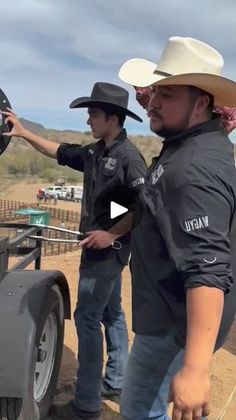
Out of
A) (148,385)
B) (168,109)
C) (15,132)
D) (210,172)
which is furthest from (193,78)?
(15,132)

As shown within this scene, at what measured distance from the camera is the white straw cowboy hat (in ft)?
6.27

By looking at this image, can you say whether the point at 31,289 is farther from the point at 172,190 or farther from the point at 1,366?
the point at 172,190

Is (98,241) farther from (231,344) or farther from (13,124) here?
(231,344)

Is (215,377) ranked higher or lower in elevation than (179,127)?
→ lower

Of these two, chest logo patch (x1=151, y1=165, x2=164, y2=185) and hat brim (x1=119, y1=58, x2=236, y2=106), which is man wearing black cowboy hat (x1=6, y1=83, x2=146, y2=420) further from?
chest logo patch (x1=151, y1=165, x2=164, y2=185)

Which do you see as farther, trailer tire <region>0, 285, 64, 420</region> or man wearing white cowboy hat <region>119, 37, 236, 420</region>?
trailer tire <region>0, 285, 64, 420</region>

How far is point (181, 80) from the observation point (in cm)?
191

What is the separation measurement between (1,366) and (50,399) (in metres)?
1.00

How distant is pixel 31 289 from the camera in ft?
9.23
